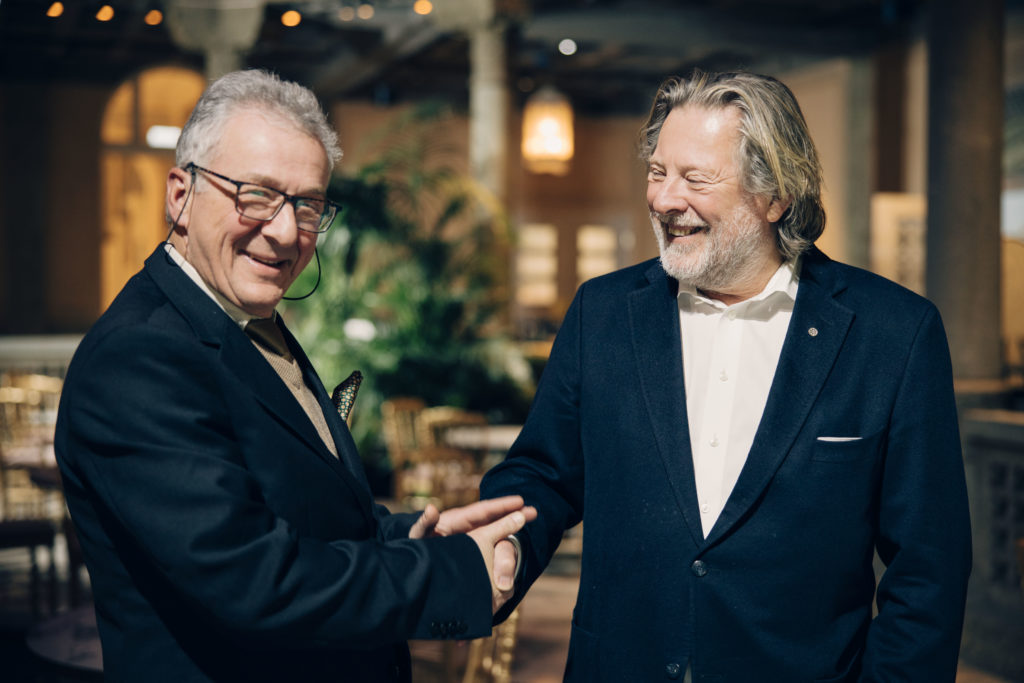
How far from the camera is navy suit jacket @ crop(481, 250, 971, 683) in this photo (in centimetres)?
157

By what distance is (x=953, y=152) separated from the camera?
530 cm

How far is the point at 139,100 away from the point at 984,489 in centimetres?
1185

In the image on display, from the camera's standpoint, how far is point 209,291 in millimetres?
1423

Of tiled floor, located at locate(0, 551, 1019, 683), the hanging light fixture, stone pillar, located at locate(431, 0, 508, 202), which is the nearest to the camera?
tiled floor, located at locate(0, 551, 1019, 683)

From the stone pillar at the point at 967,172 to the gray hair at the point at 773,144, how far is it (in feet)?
13.0

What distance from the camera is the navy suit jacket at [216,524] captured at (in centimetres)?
121

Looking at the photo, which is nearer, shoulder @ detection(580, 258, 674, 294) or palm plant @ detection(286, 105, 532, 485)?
shoulder @ detection(580, 258, 674, 294)

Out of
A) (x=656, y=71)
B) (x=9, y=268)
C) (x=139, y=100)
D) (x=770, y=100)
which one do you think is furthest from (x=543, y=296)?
(x=770, y=100)

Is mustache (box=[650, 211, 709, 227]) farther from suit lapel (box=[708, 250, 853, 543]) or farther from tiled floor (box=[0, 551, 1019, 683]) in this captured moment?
tiled floor (box=[0, 551, 1019, 683])

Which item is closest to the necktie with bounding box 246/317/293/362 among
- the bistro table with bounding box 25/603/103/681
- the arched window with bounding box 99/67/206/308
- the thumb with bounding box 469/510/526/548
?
the thumb with bounding box 469/510/526/548

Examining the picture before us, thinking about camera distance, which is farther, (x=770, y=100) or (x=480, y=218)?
(x=480, y=218)

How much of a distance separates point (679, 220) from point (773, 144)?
201mm

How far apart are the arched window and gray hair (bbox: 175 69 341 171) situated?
12.7 m

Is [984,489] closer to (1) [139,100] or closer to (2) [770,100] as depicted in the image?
(2) [770,100]
